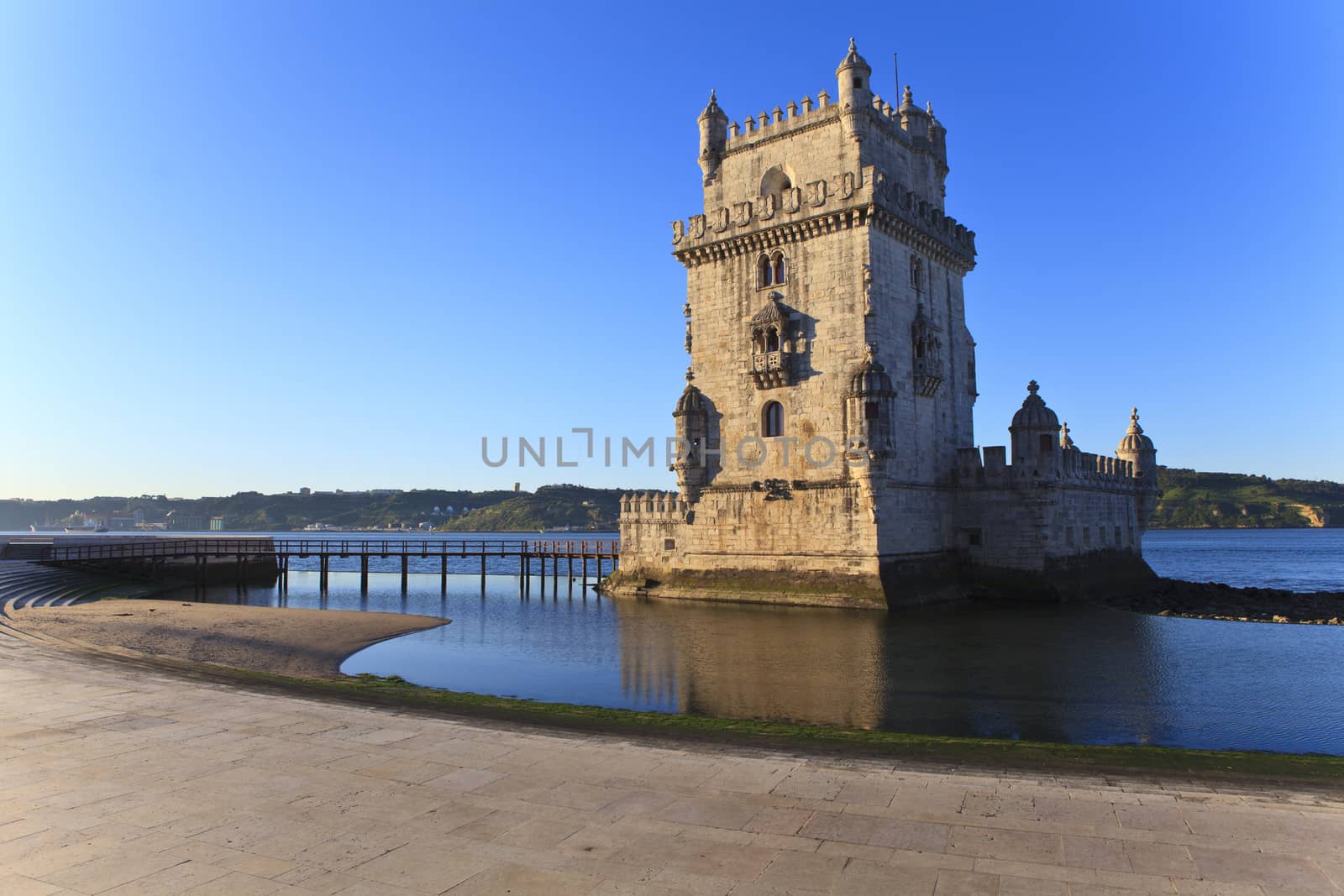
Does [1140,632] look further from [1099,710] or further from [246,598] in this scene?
[246,598]

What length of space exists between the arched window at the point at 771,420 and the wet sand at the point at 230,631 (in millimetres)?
15976

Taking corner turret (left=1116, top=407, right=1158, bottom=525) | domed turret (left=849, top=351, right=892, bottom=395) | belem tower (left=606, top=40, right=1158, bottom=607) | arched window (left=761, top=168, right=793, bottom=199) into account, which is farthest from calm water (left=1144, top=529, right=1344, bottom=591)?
arched window (left=761, top=168, right=793, bottom=199)

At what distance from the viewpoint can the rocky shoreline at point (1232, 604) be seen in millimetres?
31844

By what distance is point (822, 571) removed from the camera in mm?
33938

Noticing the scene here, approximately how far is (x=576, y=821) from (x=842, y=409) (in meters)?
28.2

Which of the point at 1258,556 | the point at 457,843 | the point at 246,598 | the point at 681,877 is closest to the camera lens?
the point at 681,877

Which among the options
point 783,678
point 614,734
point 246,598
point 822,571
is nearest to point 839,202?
point 822,571

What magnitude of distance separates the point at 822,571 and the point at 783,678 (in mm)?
14667

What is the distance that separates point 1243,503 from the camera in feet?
518

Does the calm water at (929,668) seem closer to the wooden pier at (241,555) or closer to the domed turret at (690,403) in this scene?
the domed turret at (690,403)

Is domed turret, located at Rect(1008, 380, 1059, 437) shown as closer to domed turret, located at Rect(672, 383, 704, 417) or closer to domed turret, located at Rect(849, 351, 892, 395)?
domed turret, located at Rect(849, 351, 892, 395)

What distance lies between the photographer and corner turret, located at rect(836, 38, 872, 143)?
34.8 meters

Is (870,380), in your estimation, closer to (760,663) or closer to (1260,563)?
(760,663)

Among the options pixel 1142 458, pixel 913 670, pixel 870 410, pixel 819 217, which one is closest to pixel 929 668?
pixel 913 670
